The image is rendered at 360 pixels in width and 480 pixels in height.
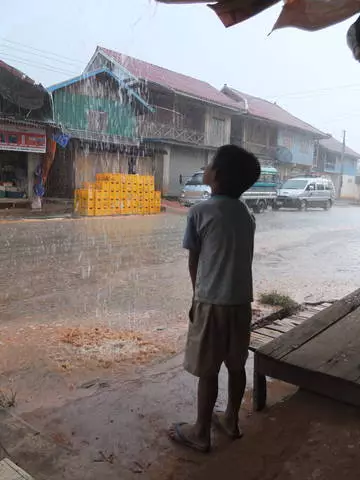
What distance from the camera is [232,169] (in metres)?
2.35

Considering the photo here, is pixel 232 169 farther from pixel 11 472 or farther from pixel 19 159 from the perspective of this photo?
pixel 19 159

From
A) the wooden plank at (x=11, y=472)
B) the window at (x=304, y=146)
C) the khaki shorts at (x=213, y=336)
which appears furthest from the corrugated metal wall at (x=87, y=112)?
the window at (x=304, y=146)

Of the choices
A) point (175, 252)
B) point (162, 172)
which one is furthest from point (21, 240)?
point (162, 172)

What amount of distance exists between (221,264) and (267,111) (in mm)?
33272

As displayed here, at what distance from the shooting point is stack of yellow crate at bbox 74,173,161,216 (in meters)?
17.2

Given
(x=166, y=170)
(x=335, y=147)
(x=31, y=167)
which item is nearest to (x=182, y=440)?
(x=31, y=167)

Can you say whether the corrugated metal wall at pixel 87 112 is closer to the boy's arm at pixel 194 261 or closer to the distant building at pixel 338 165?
the boy's arm at pixel 194 261

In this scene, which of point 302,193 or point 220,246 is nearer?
point 220,246

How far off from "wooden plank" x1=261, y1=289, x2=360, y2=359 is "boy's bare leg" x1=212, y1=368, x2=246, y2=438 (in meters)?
0.33

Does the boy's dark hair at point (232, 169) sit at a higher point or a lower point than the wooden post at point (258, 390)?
higher

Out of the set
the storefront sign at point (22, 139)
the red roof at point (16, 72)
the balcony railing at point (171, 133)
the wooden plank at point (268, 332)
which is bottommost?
the wooden plank at point (268, 332)

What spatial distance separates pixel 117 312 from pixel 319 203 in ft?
80.1

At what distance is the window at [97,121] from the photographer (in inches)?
806

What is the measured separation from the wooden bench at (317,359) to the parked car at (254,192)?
16972 millimetres
